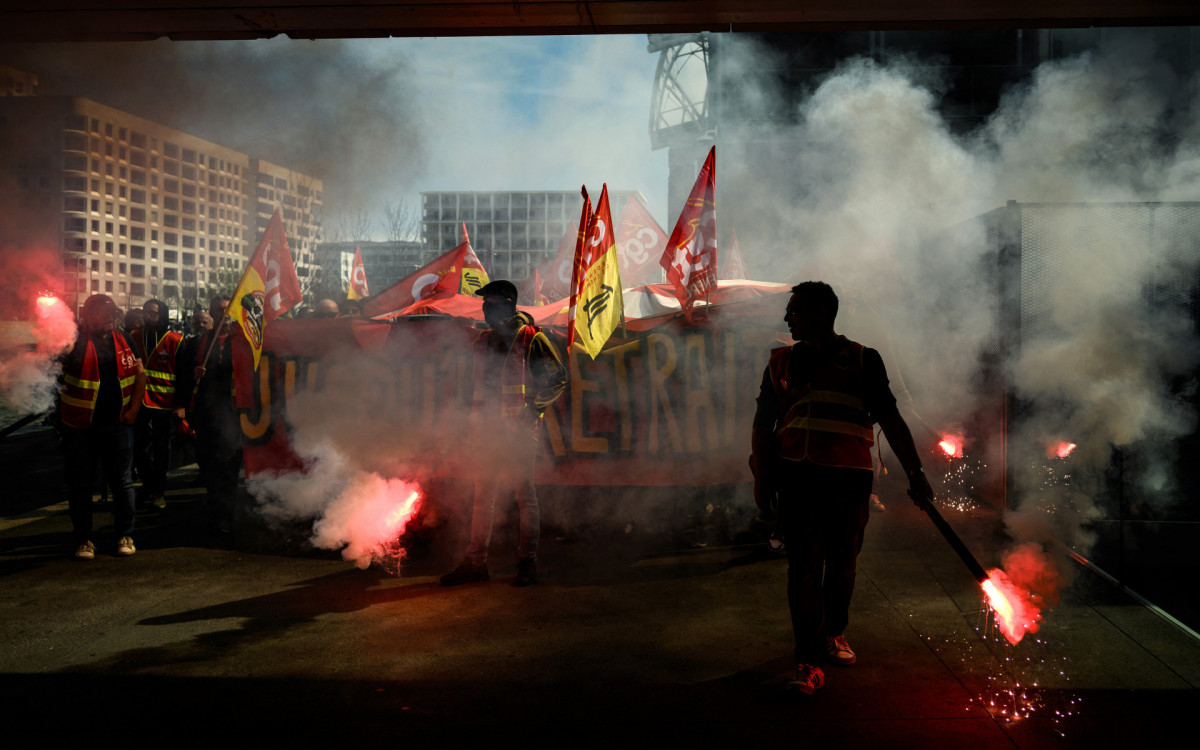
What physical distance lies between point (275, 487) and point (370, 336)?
1.48 m

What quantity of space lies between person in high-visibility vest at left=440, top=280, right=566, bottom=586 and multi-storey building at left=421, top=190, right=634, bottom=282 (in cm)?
8050

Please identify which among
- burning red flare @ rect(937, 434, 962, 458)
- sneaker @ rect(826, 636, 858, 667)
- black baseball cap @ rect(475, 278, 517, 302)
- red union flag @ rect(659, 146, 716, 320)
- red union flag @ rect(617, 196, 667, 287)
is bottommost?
sneaker @ rect(826, 636, 858, 667)

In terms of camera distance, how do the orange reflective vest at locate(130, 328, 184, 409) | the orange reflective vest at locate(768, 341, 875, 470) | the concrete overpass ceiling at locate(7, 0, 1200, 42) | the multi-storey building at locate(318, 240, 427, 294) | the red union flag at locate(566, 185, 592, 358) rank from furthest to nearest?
the multi-storey building at locate(318, 240, 427, 294) < the orange reflective vest at locate(130, 328, 184, 409) < the red union flag at locate(566, 185, 592, 358) < the concrete overpass ceiling at locate(7, 0, 1200, 42) < the orange reflective vest at locate(768, 341, 875, 470)

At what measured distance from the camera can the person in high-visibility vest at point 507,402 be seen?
4.98 metres

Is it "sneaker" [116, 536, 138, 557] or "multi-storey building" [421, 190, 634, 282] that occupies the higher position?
"multi-storey building" [421, 190, 634, 282]

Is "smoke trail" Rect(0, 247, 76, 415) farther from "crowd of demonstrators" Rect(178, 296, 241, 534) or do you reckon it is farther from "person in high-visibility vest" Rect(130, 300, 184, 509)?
"crowd of demonstrators" Rect(178, 296, 241, 534)

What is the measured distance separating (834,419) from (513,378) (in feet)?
7.55

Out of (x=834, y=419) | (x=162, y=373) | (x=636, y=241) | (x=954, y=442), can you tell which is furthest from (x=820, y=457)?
(x=636, y=241)

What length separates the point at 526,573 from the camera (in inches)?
190

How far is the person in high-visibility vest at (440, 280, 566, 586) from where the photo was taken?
498cm

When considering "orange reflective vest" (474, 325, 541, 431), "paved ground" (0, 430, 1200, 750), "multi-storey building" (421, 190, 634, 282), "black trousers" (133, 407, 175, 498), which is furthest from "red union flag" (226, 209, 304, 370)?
"multi-storey building" (421, 190, 634, 282)

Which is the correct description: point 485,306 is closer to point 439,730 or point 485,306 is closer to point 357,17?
point 357,17

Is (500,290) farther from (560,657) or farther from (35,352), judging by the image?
(35,352)

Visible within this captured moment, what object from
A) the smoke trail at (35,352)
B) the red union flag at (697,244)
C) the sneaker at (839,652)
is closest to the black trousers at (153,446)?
the smoke trail at (35,352)
